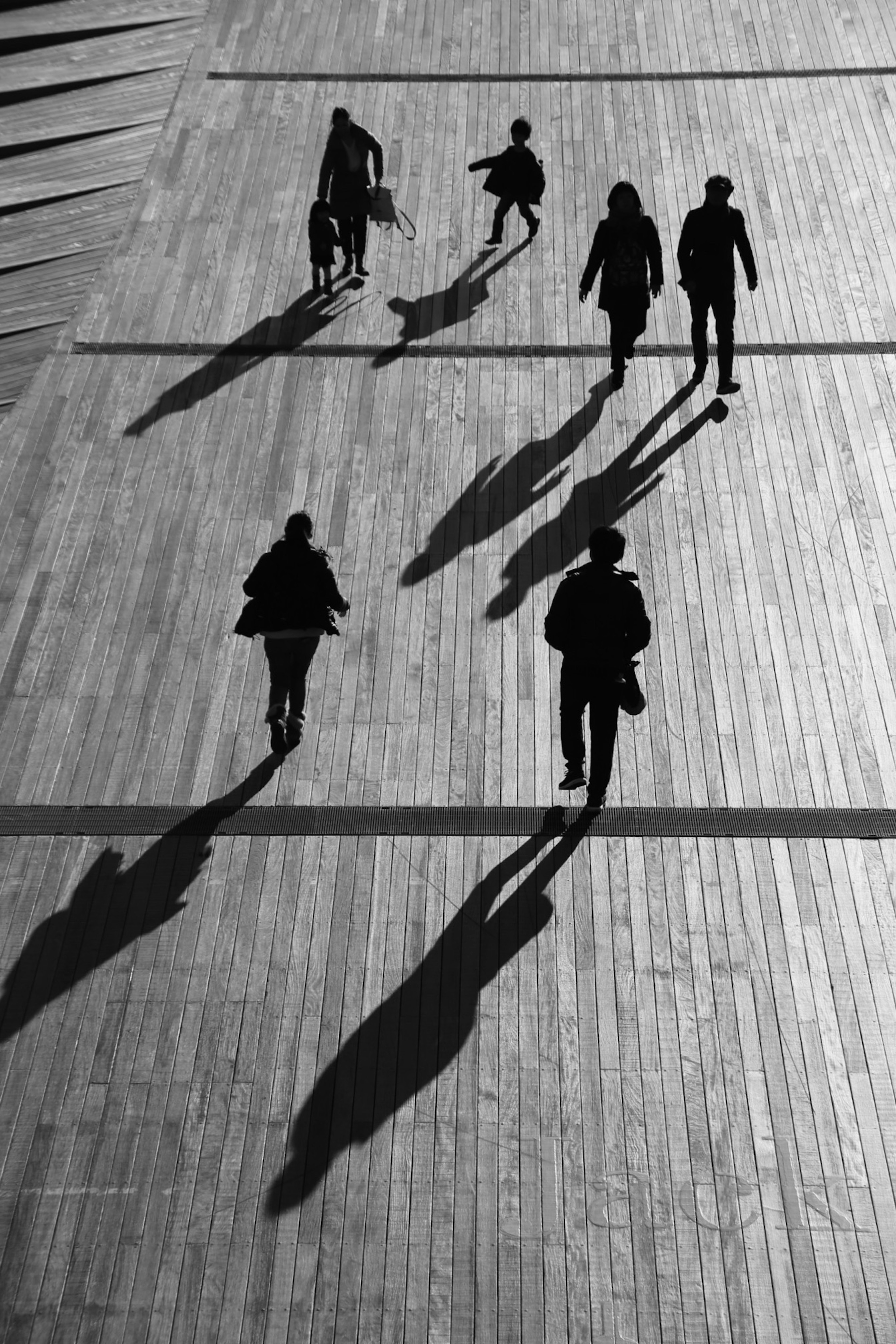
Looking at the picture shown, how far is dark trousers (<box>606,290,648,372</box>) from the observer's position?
8.16 m

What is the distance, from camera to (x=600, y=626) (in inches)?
213

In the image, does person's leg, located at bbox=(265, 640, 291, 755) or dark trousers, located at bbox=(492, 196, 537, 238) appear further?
dark trousers, located at bbox=(492, 196, 537, 238)

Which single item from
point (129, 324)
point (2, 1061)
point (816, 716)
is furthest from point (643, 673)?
point (129, 324)

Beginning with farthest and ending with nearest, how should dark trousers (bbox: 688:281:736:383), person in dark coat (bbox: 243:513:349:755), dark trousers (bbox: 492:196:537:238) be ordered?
1. dark trousers (bbox: 492:196:537:238)
2. dark trousers (bbox: 688:281:736:383)
3. person in dark coat (bbox: 243:513:349:755)

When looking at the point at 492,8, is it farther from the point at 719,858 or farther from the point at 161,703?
the point at 719,858

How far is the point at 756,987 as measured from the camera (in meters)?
5.39

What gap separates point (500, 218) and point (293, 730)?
5294 mm

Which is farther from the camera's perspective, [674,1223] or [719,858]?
[719,858]

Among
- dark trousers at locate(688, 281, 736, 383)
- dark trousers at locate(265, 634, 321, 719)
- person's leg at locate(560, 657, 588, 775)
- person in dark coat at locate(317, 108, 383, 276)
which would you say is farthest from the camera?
person in dark coat at locate(317, 108, 383, 276)

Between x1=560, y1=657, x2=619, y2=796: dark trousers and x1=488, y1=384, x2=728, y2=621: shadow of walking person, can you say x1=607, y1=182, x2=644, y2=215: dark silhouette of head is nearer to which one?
x1=488, y1=384, x2=728, y2=621: shadow of walking person

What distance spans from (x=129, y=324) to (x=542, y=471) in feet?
10.9

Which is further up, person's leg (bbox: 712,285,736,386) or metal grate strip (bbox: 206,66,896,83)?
person's leg (bbox: 712,285,736,386)

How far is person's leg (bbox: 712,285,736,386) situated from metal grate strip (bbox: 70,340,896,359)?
48cm

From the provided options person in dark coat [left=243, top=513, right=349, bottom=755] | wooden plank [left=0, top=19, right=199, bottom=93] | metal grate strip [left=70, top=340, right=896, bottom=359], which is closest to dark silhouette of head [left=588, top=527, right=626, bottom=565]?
person in dark coat [left=243, top=513, right=349, bottom=755]
